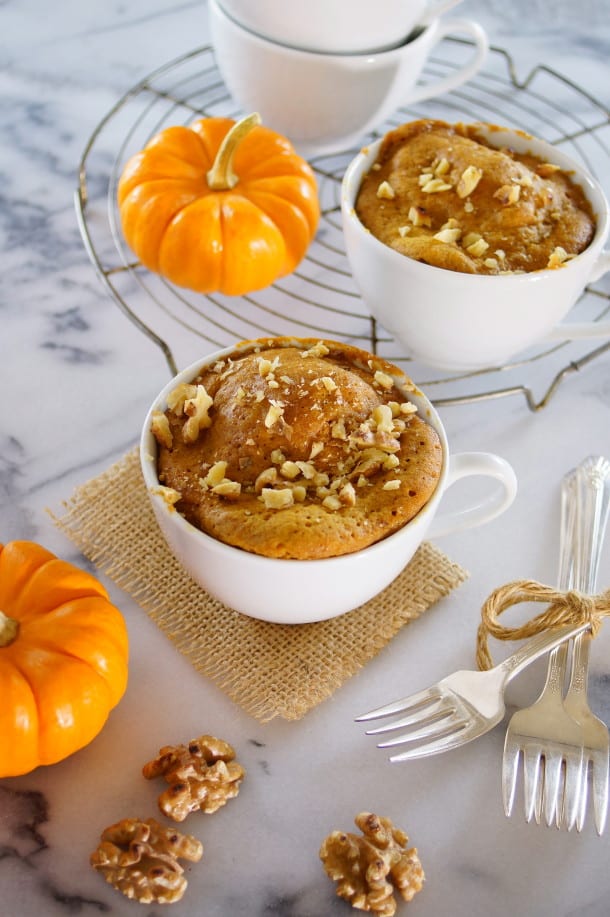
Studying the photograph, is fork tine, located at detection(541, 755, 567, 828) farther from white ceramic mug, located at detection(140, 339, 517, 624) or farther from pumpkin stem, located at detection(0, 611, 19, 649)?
pumpkin stem, located at detection(0, 611, 19, 649)

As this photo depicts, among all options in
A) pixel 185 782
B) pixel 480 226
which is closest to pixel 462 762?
pixel 185 782

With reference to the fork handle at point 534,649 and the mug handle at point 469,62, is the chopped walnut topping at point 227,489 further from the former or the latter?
the mug handle at point 469,62

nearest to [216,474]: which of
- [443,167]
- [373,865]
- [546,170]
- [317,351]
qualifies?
[317,351]

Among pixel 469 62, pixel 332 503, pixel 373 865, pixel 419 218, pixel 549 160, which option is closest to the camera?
pixel 373 865

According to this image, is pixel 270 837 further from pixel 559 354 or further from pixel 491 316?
pixel 559 354

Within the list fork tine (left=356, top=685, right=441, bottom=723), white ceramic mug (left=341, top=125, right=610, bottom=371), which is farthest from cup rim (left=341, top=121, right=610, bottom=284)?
fork tine (left=356, top=685, right=441, bottom=723)

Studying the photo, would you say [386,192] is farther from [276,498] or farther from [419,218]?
[276,498]

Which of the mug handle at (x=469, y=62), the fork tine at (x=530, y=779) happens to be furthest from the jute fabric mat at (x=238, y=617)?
the mug handle at (x=469, y=62)
